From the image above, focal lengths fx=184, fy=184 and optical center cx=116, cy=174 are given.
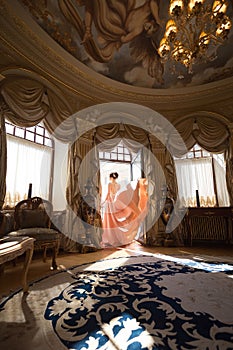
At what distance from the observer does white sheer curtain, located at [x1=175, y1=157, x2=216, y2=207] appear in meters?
6.07

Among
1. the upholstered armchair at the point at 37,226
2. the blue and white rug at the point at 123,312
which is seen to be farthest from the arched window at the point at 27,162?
the blue and white rug at the point at 123,312

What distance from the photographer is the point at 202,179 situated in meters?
6.20

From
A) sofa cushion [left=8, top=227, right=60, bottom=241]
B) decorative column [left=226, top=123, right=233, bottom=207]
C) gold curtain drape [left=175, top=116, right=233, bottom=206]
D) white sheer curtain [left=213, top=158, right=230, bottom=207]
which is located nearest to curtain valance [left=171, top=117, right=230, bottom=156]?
gold curtain drape [left=175, top=116, right=233, bottom=206]

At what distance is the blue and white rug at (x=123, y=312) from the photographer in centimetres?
129

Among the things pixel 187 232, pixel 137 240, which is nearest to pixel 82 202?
pixel 137 240

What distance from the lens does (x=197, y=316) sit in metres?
1.58

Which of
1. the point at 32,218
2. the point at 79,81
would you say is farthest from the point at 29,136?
the point at 32,218

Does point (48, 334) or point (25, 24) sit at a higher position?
point (25, 24)

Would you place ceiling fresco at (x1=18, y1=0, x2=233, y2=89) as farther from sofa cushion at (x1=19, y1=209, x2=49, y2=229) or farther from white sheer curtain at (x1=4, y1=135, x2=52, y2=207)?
sofa cushion at (x1=19, y1=209, x2=49, y2=229)

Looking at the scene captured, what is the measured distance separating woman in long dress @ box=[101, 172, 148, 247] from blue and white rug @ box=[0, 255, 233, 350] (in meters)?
2.57

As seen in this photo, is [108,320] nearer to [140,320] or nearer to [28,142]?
[140,320]

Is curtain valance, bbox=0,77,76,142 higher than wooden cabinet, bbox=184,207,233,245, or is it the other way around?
curtain valance, bbox=0,77,76,142

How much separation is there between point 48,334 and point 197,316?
1226 mm

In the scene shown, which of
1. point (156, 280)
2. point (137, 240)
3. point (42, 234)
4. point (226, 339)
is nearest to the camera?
point (226, 339)
